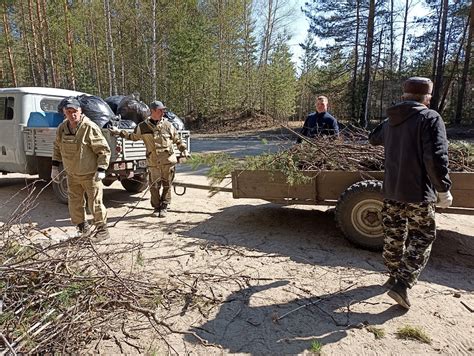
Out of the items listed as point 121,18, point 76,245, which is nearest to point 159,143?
point 76,245

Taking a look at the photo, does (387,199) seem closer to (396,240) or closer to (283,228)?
(396,240)

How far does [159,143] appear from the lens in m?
5.57

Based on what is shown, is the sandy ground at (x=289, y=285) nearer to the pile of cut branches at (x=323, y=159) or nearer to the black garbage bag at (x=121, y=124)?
the pile of cut branches at (x=323, y=159)

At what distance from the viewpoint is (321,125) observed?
5.63 meters

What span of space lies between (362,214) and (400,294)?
130 cm

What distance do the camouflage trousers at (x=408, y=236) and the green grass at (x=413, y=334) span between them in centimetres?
40

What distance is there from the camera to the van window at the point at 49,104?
6977 mm

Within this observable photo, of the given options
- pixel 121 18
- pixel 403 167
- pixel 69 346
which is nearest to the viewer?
Answer: pixel 69 346

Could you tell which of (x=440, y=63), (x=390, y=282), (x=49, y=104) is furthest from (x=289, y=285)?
(x=440, y=63)

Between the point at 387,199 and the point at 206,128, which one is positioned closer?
the point at 387,199

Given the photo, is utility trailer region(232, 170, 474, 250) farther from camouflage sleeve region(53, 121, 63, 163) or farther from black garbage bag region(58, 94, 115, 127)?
black garbage bag region(58, 94, 115, 127)

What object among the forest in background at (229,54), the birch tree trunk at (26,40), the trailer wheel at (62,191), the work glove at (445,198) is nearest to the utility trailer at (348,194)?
the work glove at (445,198)

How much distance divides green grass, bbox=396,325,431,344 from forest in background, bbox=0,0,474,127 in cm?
1938

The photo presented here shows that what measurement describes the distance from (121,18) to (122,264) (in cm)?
2543
